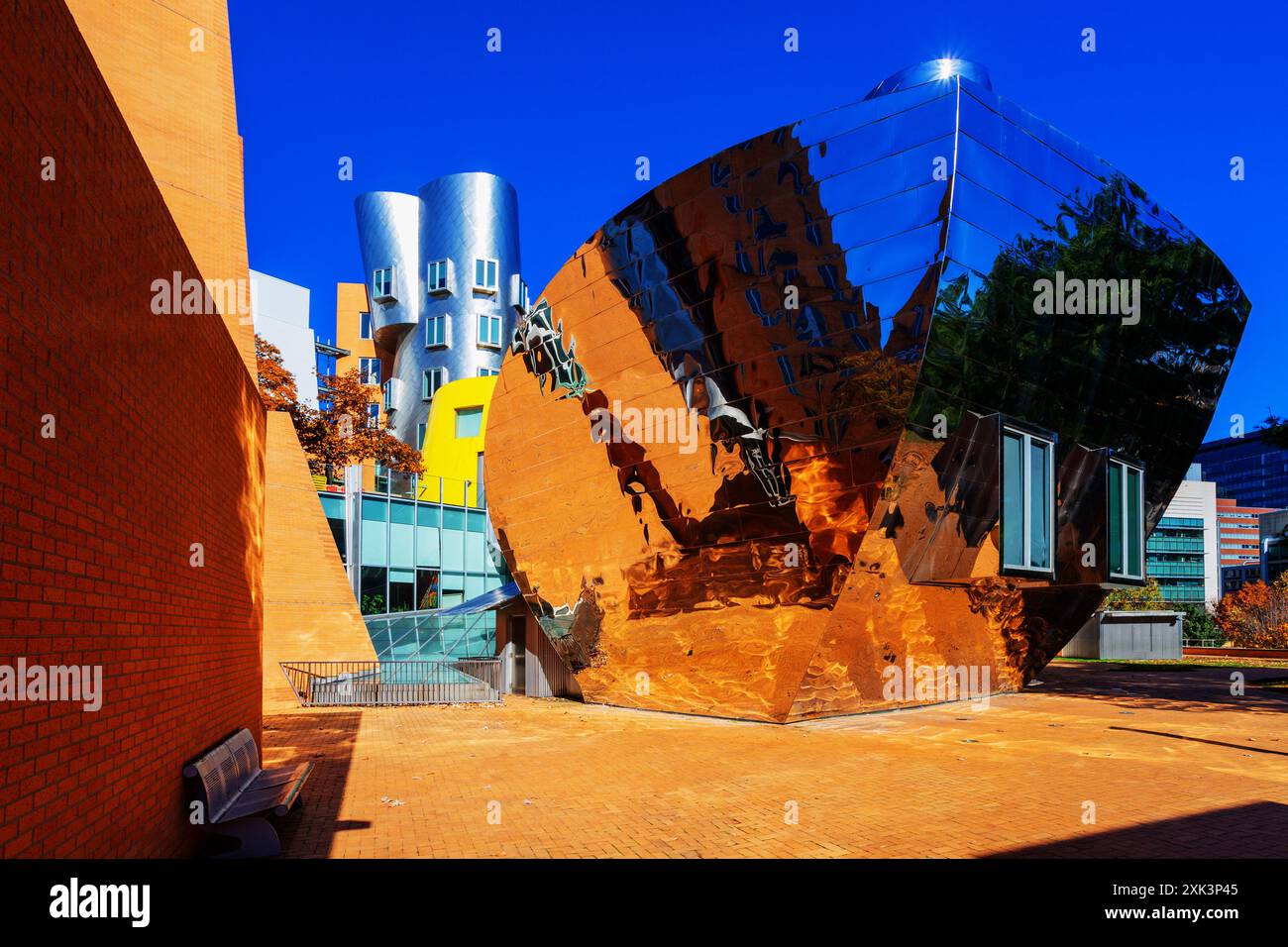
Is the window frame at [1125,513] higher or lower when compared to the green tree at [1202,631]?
higher

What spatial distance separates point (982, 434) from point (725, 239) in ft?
16.5

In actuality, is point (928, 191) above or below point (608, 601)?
above

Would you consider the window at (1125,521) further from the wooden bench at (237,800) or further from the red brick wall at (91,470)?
the red brick wall at (91,470)

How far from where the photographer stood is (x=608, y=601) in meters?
17.7

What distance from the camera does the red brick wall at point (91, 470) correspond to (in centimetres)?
357

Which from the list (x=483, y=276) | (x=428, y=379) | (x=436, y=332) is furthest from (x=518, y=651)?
(x=483, y=276)

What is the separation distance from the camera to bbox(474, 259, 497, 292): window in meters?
56.0

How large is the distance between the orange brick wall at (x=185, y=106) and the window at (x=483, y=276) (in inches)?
1599

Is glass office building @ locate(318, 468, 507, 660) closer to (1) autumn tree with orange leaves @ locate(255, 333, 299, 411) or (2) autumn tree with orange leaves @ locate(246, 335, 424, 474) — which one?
(2) autumn tree with orange leaves @ locate(246, 335, 424, 474)

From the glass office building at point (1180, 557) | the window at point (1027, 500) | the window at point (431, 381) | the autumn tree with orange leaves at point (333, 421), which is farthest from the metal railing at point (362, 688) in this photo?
the glass office building at point (1180, 557)

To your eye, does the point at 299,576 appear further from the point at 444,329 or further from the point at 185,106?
the point at 444,329
